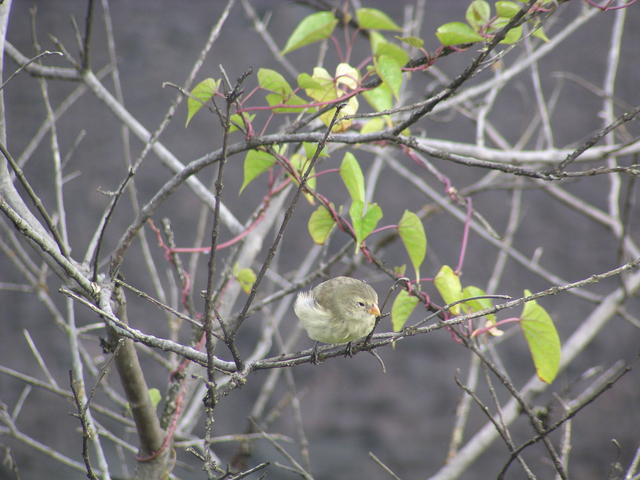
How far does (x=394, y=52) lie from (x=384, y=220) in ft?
10.9

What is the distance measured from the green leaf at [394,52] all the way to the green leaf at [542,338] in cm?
89

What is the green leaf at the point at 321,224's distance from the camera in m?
2.16

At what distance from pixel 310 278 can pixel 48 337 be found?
324cm

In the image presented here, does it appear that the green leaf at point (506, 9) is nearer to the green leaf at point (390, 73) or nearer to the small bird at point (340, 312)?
the green leaf at point (390, 73)

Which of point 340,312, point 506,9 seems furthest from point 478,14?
point 340,312

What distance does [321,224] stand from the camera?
218 centimetres

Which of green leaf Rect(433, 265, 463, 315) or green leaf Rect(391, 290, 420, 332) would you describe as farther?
green leaf Rect(391, 290, 420, 332)

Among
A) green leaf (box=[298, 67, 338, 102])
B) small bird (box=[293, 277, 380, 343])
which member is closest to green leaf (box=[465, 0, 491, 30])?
green leaf (box=[298, 67, 338, 102])

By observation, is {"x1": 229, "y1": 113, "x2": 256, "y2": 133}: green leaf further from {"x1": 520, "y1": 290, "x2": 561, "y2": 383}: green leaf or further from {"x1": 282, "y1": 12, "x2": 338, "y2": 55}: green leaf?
{"x1": 520, "y1": 290, "x2": 561, "y2": 383}: green leaf

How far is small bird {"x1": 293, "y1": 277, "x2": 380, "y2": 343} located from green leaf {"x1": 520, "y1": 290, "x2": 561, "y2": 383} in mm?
576

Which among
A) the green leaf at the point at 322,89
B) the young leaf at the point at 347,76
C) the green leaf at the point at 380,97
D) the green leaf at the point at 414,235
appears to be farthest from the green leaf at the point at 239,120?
the green leaf at the point at 414,235

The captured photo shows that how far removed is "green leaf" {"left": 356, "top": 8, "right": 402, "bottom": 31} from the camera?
2.27m

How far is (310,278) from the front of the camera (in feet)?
8.03

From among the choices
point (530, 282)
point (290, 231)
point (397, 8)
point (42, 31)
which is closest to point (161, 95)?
point (42, 31)
